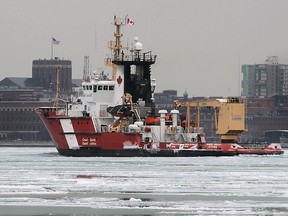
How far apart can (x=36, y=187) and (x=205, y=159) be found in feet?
120

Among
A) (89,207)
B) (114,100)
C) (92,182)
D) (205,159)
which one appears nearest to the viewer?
(89,207)

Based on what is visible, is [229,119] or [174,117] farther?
[174,117]

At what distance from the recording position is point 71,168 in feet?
243

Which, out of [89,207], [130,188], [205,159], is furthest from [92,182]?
[205,159]

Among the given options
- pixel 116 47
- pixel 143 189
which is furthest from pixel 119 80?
pixel 143 189

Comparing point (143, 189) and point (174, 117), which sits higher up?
point (174, 117)

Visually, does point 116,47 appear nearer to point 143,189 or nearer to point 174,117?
point 174,117

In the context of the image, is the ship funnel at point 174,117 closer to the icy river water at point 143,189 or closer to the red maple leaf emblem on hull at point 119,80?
the red maple leaf emblem on hull at point 119,80

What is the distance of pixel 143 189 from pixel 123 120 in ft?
133

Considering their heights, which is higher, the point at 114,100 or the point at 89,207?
the point at 114,100

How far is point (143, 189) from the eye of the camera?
54969 mm

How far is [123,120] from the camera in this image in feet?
313

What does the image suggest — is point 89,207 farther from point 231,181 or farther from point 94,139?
point 94,139

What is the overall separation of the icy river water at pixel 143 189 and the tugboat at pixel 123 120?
1422cm
